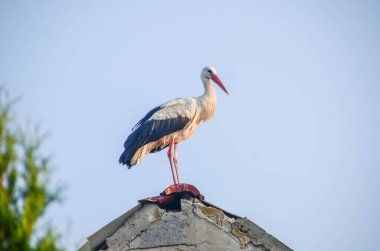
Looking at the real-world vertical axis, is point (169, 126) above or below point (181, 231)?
above

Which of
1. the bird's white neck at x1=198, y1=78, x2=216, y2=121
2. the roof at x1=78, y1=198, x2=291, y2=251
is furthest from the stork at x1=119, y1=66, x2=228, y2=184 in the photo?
the roof at x1=78, y1=198, x2=291, y2=251

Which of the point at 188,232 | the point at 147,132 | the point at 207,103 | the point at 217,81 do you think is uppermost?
the point at 217,81

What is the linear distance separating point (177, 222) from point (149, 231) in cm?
27

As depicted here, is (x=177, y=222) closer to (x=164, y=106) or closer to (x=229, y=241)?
(x=229, y=241)

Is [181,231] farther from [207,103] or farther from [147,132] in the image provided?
[207,103]

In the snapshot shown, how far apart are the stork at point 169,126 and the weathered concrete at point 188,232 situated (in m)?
3.04

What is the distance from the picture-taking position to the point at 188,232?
8844 mm

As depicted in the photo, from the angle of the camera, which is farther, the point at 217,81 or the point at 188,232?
the point at 217,81

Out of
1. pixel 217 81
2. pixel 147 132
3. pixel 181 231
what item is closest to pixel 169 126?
pixel 147 132

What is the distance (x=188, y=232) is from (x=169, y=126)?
4.09 metres

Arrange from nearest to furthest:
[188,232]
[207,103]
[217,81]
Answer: [188,232], [207,103], [217,81]

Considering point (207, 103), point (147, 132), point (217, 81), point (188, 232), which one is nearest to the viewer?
point (188, 232)

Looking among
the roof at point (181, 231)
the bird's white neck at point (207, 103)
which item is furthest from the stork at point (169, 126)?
the roof at point (181, 231)

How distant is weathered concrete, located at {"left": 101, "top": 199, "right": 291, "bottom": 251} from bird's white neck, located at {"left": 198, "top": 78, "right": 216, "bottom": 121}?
4.34 metres
